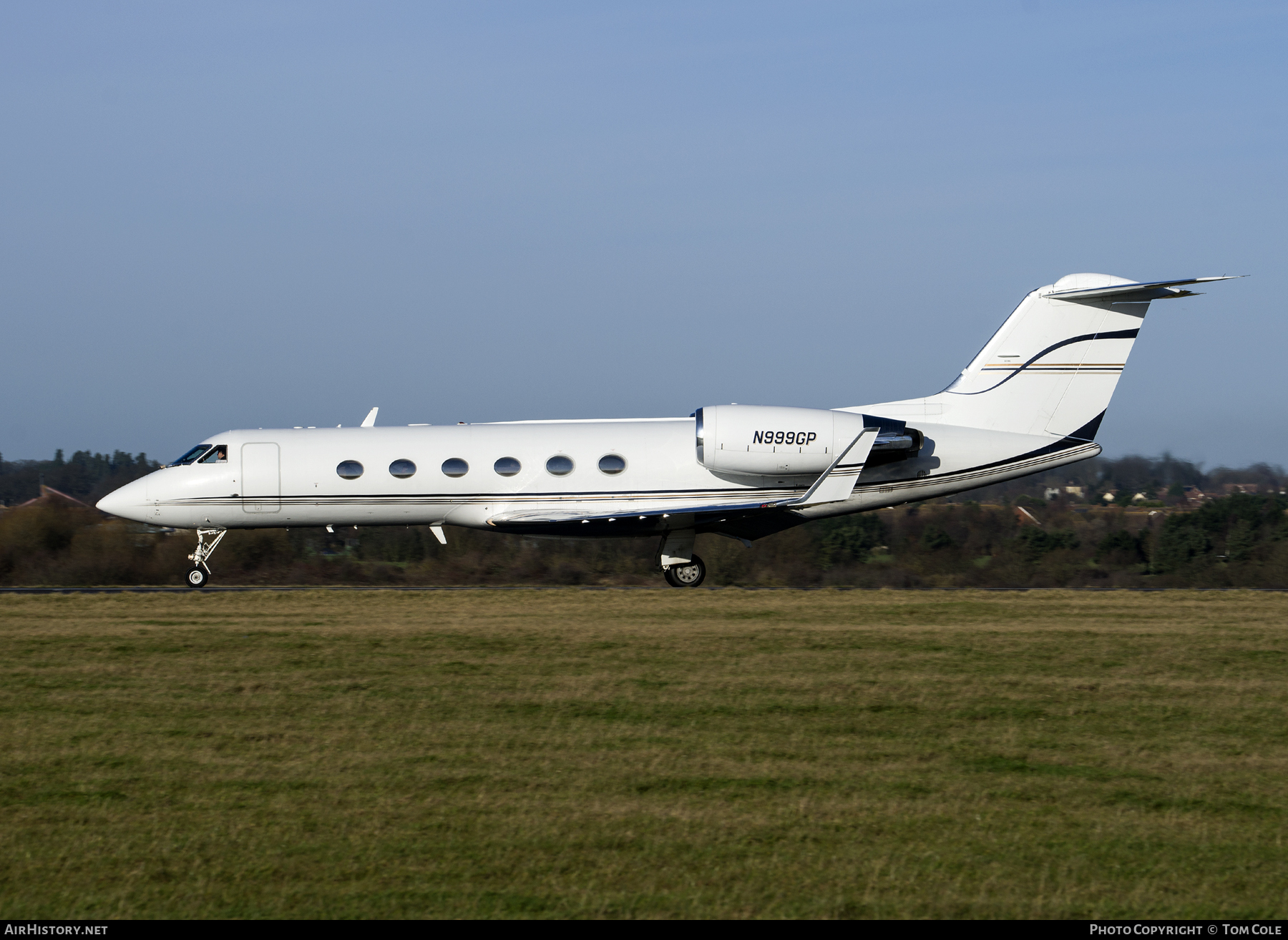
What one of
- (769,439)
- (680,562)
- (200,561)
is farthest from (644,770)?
(200,561)

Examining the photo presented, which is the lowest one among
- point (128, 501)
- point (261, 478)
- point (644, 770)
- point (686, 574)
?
point (644, 770)

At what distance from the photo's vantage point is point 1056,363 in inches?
851

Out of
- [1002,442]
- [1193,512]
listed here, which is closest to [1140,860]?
[1002,442]

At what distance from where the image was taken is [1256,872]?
21.5ft

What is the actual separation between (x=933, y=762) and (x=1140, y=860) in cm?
230

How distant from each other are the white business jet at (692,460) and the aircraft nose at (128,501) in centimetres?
3

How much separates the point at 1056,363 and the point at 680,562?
7.71 m

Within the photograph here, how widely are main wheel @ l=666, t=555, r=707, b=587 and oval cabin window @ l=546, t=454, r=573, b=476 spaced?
2.81m

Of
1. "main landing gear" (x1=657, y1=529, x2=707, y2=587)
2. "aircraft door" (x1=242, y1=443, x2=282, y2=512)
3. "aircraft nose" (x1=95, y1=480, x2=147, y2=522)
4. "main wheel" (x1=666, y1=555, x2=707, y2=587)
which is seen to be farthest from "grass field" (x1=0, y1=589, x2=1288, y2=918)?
→ "aircraft nose" (x1=95, y1=480, x2=147, y2=522)

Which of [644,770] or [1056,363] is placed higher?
[1056,363]

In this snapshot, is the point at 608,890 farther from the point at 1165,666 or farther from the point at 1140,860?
the point at 1165,666

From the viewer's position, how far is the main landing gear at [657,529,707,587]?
72.2ft

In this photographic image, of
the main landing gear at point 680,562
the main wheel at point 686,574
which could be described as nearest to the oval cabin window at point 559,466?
the main landing gear at point 680,562

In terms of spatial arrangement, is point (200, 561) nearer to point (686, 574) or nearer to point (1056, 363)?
point (686, 574)
